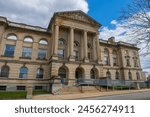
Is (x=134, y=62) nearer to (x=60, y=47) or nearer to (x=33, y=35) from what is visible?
(x=60, y=47)

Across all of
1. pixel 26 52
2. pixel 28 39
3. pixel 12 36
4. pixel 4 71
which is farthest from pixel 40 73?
pixel 12 36

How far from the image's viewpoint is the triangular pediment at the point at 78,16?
3035cm

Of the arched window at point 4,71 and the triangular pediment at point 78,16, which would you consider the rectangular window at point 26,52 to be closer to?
the arched window at point 4,71

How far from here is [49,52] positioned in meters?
29.5

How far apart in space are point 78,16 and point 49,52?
11907 mm

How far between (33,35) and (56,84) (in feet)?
43.7

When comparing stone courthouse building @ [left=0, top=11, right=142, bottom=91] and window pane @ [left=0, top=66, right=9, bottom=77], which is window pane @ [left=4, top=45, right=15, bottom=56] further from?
window pane @ [left=0, top=66, right=9, bottom=77]

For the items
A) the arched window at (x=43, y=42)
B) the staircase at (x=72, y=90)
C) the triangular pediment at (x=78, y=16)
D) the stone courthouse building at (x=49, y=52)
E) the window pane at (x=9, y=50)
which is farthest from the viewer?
the triangular pediment at (x=78, y=16)

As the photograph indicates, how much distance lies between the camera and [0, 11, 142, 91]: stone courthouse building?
2531 cm

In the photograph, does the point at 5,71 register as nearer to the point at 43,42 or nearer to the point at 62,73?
the point at 43,42

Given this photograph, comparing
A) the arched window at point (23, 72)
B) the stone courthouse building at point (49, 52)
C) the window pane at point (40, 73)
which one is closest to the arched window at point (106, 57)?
the stone courthouse building at point (49, 52)

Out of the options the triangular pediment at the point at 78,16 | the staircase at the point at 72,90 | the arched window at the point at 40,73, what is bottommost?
the staircase at the point at 72,90

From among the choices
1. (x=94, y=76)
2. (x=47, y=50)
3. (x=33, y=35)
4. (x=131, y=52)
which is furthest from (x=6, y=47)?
(x=131, y=52)

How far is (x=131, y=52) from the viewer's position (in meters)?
42.4
